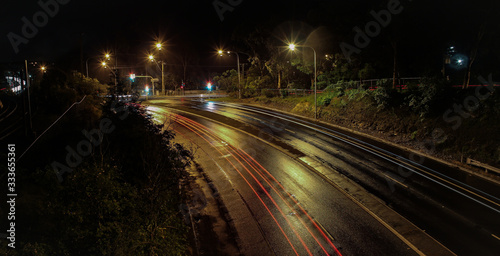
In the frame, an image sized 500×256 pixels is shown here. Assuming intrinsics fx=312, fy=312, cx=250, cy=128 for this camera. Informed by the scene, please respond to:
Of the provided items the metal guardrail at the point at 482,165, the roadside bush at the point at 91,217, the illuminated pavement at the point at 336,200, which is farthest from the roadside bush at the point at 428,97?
the roadside bush at the point at 91,217

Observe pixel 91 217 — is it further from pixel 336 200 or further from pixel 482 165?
pixel 482 165

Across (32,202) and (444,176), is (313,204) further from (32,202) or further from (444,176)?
(32,202)

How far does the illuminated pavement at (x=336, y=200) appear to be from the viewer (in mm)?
12062

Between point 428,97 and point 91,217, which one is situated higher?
point 428,97

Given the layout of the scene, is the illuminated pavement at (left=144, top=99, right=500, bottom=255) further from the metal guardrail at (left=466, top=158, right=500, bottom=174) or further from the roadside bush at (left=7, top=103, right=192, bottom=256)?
the roadside bush at (left=7, top=103, right=192, bottom=256)

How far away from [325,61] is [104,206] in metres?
44.6

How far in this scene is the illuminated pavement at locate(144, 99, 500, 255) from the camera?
39.6 ft

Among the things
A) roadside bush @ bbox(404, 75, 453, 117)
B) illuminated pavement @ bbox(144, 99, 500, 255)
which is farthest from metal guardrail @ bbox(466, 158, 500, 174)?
roadside bush @ bbox(404, 75, 453, 117)

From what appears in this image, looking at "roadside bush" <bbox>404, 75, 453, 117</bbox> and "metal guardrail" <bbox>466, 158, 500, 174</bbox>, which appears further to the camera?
"roadside bush" <bbox>404, 75, 453, 117</bbox>

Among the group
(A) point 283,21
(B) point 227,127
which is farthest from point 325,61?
(B) point 227,127

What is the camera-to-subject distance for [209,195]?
17.0 m

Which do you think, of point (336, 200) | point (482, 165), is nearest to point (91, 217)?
point (336, 200)

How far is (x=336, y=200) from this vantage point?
15875mm

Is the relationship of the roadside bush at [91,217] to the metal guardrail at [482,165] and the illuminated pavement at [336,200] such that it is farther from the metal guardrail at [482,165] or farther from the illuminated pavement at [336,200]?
the metal guardrail at [482,165]
